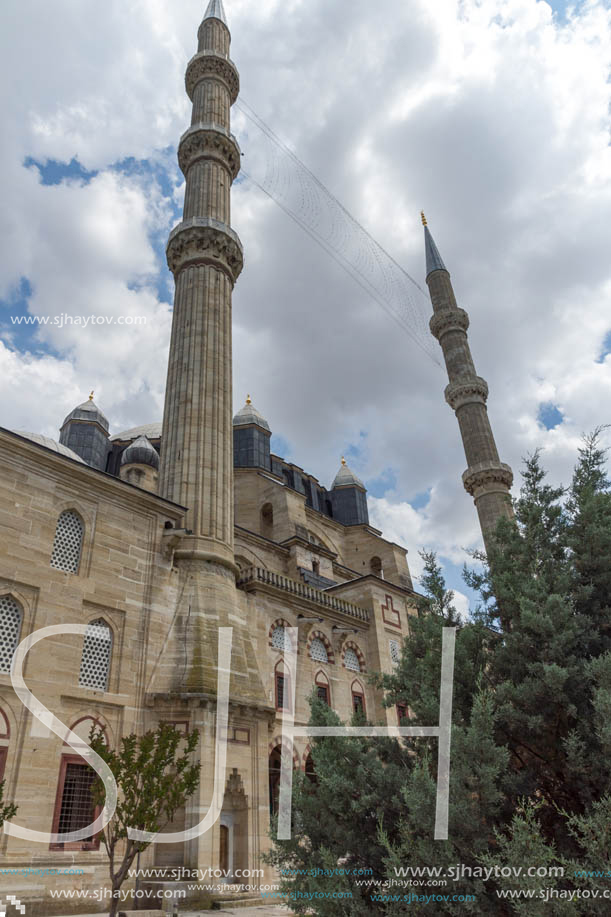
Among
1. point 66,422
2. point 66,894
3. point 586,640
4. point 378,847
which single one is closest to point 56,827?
point 66,894

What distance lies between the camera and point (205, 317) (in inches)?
709

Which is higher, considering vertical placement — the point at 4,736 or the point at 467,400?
the point at 467,400

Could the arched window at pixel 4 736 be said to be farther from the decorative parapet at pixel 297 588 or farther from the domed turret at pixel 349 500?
the domed turret at pixel 349 500

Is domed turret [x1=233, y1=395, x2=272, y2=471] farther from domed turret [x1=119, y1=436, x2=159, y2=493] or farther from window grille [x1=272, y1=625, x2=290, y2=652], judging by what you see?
window grille [x1=272, y1=625, x2=290, y2=652]

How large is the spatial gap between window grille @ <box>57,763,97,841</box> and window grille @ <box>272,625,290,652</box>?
22.1 ft

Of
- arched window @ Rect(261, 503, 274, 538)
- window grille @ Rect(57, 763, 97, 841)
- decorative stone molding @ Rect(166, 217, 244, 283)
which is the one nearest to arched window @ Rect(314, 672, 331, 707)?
window grille @ Rect(57, 763, 97, 841)

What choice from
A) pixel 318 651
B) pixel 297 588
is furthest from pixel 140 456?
pixel 318 651

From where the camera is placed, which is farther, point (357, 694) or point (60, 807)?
point (357, 694)

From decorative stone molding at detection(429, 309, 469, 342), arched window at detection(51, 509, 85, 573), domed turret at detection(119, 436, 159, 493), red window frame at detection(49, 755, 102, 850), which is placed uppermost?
decorative stone molding at detection(429, 309, 469, 342)

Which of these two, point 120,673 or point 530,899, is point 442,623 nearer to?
point 530,899

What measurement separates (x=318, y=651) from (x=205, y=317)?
10520 millimetres

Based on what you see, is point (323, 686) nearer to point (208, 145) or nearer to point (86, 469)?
point (86, 469)

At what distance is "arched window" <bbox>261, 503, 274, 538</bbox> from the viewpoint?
26.8 m

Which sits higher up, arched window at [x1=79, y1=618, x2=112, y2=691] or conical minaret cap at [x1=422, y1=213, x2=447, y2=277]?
conical minaret cap at [x1=422, y1=213, x2=447, y2=277]
